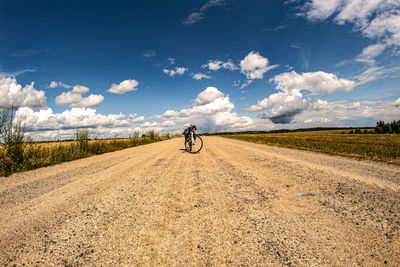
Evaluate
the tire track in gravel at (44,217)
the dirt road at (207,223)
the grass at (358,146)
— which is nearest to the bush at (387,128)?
the grass at (358,146)

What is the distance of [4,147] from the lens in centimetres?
862

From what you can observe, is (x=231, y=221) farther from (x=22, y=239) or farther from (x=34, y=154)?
(x=34, y=154)

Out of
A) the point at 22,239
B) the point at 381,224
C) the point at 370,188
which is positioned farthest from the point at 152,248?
the point at 370,188

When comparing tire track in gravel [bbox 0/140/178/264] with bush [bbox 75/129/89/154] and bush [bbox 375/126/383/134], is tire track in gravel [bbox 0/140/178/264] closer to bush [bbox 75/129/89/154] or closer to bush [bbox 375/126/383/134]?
bush [bbox 75/129/89/154]

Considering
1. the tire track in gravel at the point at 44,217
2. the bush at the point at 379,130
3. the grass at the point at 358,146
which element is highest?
the bush at the point at 379,130

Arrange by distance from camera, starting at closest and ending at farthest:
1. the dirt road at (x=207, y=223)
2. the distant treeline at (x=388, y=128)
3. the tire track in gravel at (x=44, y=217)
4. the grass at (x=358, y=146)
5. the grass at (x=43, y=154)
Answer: the dirt road at (x=207, y=223) < the tire track in gravel at (x=44, y=217) < the grass at (x=43, y=154) < the grass at (x=358, y=146) < the distant treeline at (x=388, y=128)

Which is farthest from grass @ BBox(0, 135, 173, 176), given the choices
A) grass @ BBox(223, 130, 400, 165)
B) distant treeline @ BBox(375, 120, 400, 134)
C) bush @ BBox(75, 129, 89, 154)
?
distant treeline @ BBox(375, 120, 400, 134)

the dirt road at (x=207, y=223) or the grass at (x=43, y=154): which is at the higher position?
the grass at (x=43, y=154)

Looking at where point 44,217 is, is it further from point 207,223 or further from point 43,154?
point 43,154

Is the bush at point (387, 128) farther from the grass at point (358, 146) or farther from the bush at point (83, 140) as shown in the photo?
the bush at point (83, 140)

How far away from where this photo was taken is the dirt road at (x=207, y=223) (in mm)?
2256

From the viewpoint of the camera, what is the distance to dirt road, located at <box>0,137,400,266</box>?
7.40ft

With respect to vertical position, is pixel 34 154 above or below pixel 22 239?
above

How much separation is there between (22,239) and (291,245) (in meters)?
3.99
